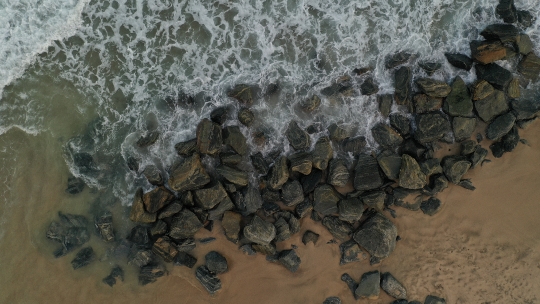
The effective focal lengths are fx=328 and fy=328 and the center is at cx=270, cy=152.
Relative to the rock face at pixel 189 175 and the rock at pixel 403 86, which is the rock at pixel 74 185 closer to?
the rock face at pixel 189 175

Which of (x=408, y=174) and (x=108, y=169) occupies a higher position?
(x=108, y=169)

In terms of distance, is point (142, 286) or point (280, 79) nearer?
point (142, 286)

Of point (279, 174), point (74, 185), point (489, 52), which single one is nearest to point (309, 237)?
point (279, 174)

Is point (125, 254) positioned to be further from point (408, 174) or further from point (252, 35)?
point (408, 174)

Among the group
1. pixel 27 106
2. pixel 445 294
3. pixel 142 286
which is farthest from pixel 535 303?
pixel 27 106

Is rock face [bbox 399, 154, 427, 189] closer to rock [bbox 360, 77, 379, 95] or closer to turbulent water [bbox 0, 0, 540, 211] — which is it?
turbulent water [bbox 0, 0, 540, 211]

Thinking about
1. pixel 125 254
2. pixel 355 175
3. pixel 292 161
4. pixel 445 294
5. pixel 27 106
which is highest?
pixel 27 106
